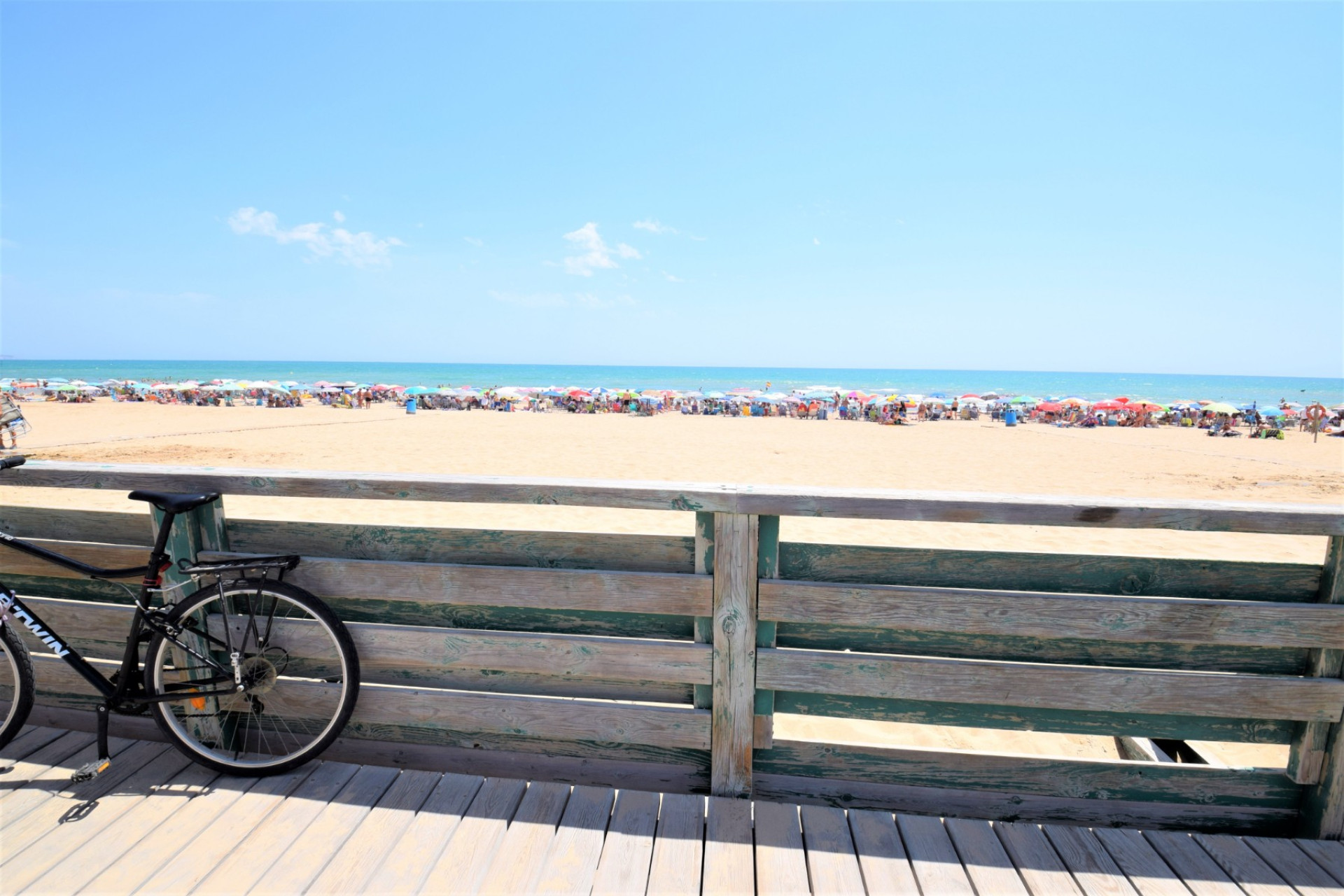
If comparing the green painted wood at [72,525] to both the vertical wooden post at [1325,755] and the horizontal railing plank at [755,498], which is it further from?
the vertical wooden post at [1325,755]

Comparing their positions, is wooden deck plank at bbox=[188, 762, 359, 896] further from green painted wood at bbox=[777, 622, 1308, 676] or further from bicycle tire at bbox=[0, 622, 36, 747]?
green painted wood at bbox=[777, 622, 1308, 676]

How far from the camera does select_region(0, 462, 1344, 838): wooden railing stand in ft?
6.88

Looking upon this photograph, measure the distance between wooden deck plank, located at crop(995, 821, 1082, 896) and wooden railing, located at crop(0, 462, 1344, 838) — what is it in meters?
0.10

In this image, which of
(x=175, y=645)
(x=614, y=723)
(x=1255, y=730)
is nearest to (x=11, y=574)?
(x=175, y=645)

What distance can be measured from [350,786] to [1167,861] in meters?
2.67

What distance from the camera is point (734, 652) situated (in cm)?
222

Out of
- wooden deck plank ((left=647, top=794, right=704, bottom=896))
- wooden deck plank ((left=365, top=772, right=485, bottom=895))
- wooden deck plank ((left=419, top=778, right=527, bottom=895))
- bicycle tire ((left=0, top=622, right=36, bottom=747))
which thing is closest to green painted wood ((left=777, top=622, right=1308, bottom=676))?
wooden deck plank ((left=647, top=794, right=704, bottom=896))

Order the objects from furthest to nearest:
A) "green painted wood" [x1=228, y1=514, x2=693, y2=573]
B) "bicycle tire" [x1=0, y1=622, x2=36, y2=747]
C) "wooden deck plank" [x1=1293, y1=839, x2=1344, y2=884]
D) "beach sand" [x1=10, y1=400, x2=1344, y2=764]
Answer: "beach sand" [x1=10, y1=400, x2=1344, y2=764]
"bicycle tire" [x1=0, y1=622, x2=36, y2=747]
"green painted wood" [x1=228, y1=514, x2=693, y2=573]
"wooden deck plank" [x1=1293, y1=839, x2=1344, y2=884]

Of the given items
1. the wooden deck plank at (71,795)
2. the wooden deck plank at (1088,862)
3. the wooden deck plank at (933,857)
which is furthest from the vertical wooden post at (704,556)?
the wooden deck plank at (71,795)

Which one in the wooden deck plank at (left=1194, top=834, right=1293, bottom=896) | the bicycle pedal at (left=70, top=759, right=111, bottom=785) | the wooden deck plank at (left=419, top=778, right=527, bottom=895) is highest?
the bicycle pedal at (left=70, top=759, right=111, bottom=785)

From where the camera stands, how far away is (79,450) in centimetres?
1581

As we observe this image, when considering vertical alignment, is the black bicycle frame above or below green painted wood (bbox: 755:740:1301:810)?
above

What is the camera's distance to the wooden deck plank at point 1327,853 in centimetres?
204

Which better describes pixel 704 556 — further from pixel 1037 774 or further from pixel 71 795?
pixel 71 795
